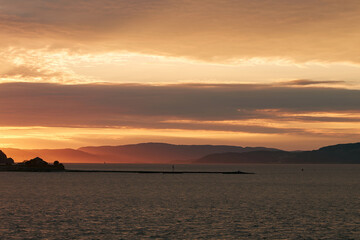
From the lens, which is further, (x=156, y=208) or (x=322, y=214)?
(x=156, y=208)

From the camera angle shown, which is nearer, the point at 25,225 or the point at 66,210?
the point at 25,225

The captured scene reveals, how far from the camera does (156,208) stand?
8956cm

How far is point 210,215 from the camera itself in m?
79.2

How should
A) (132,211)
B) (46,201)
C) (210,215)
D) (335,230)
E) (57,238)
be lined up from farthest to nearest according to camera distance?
(46,201), (132,211), (210,215), (335,230), (57,238)

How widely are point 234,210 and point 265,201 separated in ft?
69.7

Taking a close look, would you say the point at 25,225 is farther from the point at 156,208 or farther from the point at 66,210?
the point at 156,208

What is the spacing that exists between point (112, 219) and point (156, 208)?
1706 cm

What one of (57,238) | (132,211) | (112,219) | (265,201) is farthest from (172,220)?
(265,201)

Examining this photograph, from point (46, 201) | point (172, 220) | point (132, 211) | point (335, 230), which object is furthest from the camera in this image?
point (46, 201)

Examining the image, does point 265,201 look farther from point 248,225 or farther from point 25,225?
point 25,225

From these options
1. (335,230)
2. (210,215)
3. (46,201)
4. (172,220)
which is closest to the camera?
(335,230)

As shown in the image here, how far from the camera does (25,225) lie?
219 feet

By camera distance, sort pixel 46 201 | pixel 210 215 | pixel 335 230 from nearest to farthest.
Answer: pixel 335 230, pixel 210 215, pixel 46 201

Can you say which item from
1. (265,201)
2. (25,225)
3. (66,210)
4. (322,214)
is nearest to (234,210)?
(322,214)
